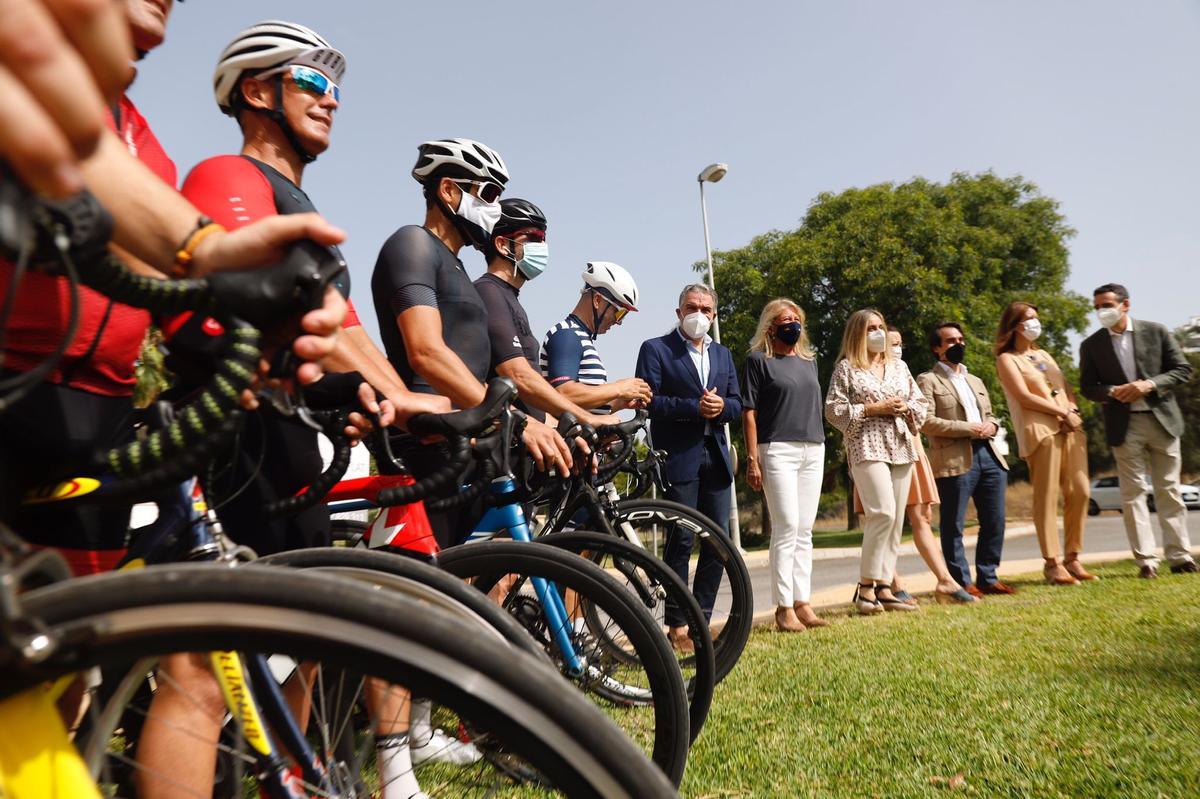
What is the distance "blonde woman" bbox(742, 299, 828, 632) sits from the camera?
20.1 ft

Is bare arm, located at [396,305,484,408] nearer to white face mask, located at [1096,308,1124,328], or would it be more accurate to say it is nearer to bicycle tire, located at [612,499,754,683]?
bicycle tire, located at [612,499,754,683]

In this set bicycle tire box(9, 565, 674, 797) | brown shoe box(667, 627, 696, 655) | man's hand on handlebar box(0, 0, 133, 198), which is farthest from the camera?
brown shoe box(667, 627, 696, 655)

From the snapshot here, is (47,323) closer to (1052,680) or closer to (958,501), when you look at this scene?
(1052,680)

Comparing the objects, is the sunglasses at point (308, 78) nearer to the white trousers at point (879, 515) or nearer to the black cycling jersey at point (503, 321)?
the black cycling jersey at point (503, 321)

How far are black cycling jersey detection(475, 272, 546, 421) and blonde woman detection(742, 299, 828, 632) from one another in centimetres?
238

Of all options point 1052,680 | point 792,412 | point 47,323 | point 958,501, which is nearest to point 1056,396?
point 958,501

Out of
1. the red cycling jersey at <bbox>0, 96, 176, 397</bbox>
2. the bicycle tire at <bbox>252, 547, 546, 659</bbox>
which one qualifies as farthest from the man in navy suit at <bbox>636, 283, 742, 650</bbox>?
the red cycling jersey at <bbox>0, 96, 176, 397</bbox>

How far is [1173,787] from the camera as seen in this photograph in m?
2.59

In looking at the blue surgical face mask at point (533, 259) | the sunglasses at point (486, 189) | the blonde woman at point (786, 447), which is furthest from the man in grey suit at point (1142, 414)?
the sunglasses at point (486, 189)

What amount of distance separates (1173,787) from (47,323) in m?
3.03

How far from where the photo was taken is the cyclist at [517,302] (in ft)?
12.3

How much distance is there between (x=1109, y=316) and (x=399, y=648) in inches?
334

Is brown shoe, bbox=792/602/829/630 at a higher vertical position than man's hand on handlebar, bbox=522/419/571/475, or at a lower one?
lower

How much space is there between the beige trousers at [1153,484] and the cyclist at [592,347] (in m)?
5.01
